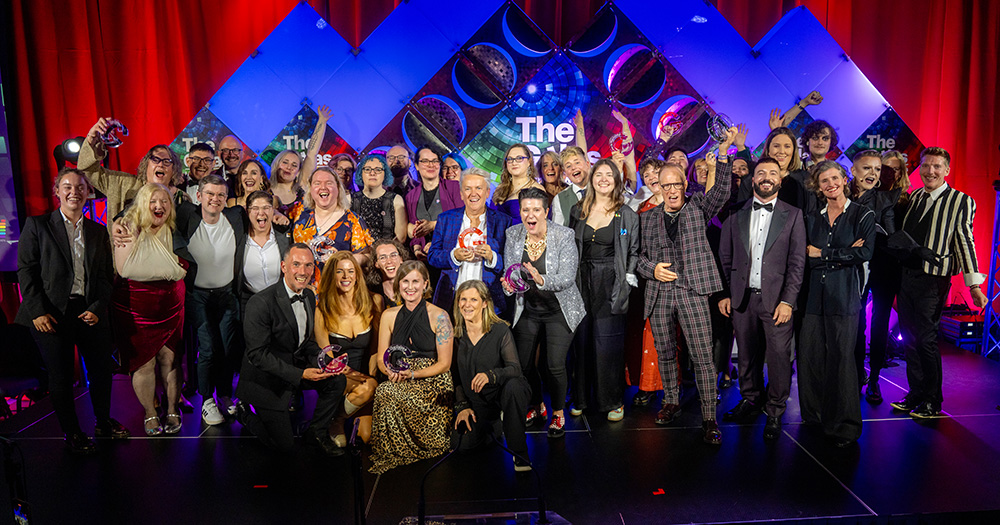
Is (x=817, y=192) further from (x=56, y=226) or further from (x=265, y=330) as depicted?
(x=56, y=226)

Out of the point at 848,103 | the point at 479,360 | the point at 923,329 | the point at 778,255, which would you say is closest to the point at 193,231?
the point at 479,360

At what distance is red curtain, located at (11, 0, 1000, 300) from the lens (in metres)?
6.14

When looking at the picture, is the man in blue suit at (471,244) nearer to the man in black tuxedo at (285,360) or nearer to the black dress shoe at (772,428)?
the man in black tuxedo at (285,360)

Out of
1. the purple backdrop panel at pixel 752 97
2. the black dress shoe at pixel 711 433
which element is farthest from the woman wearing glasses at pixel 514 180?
the purple backdrop panel at pixel 752 97

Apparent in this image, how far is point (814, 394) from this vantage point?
14.5 ft

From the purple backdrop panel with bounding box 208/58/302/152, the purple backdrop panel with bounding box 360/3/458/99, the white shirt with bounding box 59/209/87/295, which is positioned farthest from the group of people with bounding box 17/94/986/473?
the purple backdrop panel with bounding box 360/3/458/99

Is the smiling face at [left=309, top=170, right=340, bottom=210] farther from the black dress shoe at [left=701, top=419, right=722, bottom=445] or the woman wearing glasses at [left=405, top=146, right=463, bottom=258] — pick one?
the black dress shoe at [left=701, top=419, right=722, bottom=445]

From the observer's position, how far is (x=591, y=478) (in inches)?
147

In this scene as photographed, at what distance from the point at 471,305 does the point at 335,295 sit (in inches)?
36.2

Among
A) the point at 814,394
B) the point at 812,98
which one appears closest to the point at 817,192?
the point at 814,394

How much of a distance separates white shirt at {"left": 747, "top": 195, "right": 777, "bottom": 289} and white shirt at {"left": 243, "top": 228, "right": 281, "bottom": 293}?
322cm

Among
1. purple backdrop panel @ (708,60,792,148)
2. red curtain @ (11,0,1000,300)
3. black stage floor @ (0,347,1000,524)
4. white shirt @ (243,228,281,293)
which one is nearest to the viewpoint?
black stage floor @ (0,347,1000,524)

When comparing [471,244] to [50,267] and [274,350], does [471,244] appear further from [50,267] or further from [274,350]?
[50,267]

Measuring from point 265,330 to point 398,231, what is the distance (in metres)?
1.43
